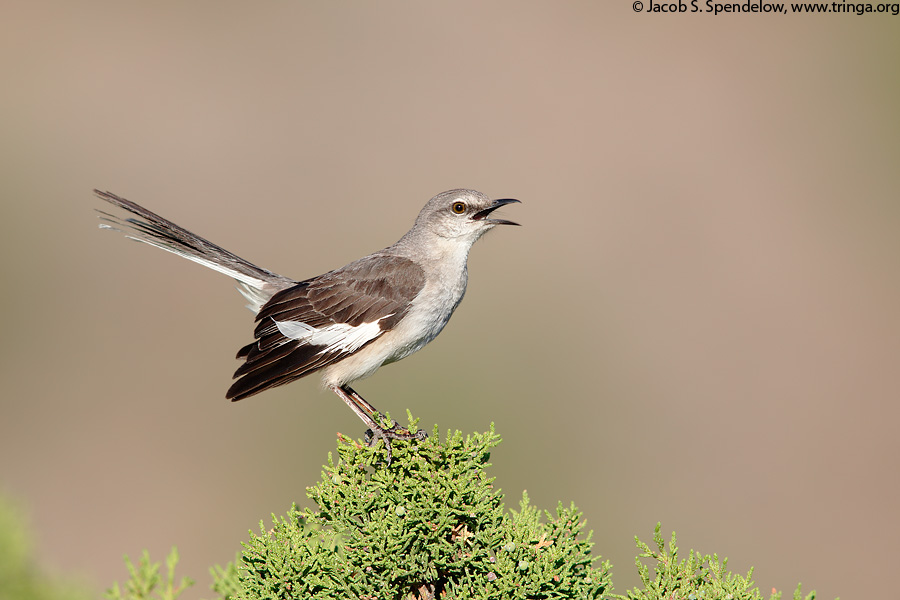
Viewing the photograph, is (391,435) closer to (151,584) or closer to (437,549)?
(437,549)

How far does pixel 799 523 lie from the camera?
8133mm

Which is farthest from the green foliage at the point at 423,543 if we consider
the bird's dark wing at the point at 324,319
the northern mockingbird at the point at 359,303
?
the bird's dark wing at the point at 324,319

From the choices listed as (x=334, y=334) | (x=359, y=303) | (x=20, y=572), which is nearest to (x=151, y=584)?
(x=20, y=572)

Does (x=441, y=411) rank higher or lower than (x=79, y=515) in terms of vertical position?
higher

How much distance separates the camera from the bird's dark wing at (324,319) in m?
4.43

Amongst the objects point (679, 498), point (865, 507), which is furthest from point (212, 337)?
point (865, 507)

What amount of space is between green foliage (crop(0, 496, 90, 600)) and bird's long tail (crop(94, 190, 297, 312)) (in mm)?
2111

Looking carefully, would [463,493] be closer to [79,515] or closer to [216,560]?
[216,560]

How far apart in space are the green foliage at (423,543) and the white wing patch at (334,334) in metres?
1.55

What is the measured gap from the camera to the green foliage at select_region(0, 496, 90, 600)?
139 inches

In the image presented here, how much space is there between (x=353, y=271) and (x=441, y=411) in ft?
12.1

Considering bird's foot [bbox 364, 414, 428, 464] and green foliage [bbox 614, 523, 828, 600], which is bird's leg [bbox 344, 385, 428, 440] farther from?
green foliage [bbox 614, 523, 828, 600]

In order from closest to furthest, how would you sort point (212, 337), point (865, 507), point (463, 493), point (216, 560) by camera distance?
point (463, 493) → point (216, 560) → point (865, 507) → point (212, 337)

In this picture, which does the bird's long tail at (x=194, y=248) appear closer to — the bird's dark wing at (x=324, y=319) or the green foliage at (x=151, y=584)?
the bird's dark wing at (x=324, y=319)
